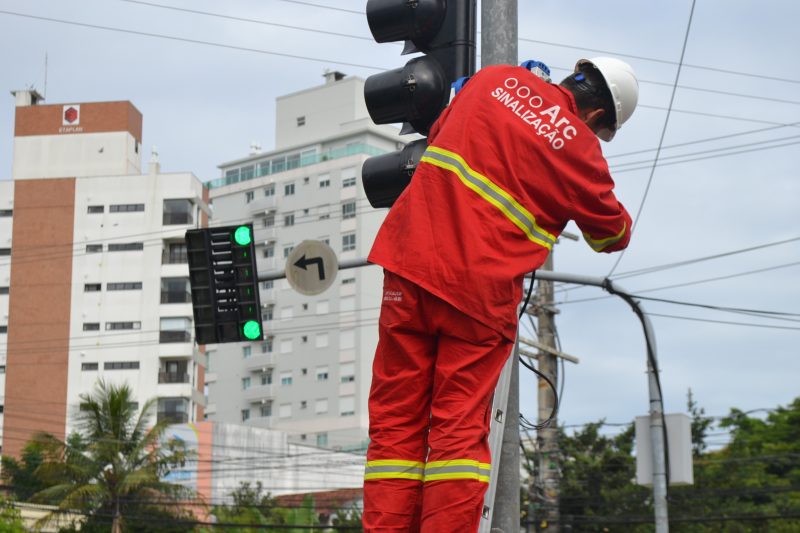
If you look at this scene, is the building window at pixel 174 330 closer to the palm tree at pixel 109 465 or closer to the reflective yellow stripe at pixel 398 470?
the palm tree at pixel 109 465

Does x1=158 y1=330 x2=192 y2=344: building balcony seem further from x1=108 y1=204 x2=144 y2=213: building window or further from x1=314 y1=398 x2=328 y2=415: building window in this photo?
x1=314 y1=398 x2=328 y2=415: building window

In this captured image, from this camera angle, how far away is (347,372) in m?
98.7

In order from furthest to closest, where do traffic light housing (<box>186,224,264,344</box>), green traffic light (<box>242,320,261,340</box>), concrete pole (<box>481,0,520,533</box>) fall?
green traffic light (<box>242,320,261,340</box>) → traffic light housing (<box>186,224,264,344</box>) → concrete pole (<box>481,0,520,533</box>)

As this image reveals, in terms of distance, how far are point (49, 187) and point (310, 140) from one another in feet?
92.1

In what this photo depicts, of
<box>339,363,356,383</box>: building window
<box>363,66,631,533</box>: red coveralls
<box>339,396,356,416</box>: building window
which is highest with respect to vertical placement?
<box>339,363,356,383</box>: building window

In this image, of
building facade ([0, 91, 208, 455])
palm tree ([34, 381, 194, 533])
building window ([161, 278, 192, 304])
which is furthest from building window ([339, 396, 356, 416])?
palm tree ([34, 381, 194, 533])

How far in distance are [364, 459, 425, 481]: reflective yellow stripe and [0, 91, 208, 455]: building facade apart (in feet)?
263

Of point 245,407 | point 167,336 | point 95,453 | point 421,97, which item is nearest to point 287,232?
point 245,407

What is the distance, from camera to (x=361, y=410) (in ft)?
316

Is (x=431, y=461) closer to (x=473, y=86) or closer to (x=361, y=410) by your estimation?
(x=473, y=86)

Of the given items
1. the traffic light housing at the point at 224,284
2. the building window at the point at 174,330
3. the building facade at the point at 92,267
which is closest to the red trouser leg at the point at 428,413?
the traffic light housing at the point at 224,284

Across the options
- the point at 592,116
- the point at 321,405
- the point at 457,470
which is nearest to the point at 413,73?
the point at 592,116

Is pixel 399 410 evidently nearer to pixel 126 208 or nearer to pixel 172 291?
pixel 172 291

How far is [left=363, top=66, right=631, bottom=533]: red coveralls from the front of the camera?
407 cm
